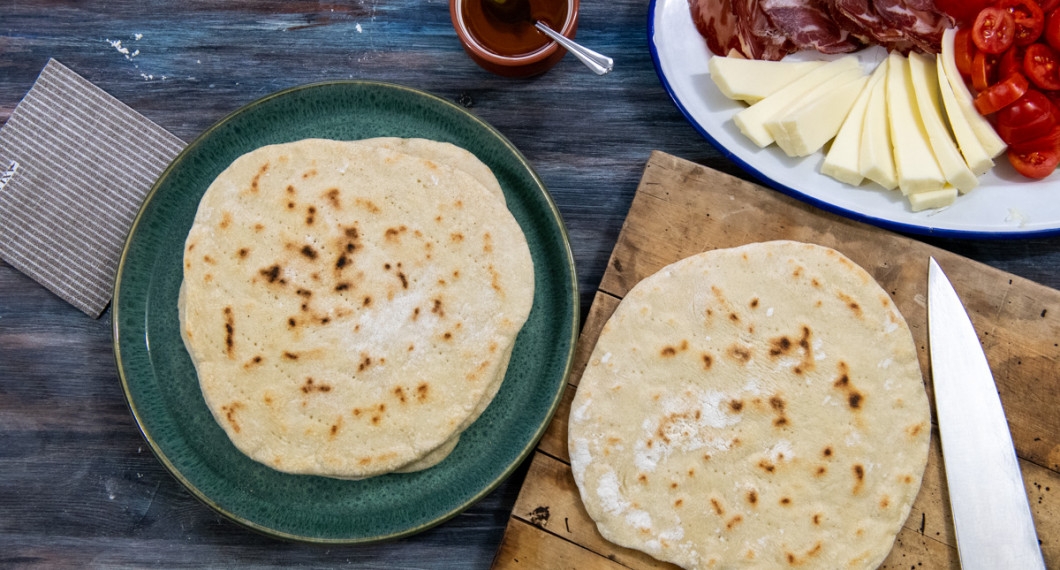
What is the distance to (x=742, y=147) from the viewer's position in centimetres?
193

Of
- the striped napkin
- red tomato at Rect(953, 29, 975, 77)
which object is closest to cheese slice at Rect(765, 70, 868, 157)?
red tomato at Rect(953, 29, 975, 77)

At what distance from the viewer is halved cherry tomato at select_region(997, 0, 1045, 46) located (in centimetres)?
181

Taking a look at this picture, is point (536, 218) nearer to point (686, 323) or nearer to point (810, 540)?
point (686, 323)

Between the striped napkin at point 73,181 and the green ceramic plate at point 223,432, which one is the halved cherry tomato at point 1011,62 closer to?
the green ceramic plate at point 223,432

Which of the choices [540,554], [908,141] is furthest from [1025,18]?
[540,554]

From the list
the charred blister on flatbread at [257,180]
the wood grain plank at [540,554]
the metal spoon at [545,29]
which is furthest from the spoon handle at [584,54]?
the wood grain plank at [540,554]

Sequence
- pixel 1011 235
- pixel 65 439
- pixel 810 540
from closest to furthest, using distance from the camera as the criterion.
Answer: pixel 810 540, pixel 1011 235, pixel 65 439

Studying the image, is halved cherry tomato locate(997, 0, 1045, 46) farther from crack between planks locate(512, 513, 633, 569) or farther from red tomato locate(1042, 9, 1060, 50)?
crack between planks locate(512, 513, 633, 569)

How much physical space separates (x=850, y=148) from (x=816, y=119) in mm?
131

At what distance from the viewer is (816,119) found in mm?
1844

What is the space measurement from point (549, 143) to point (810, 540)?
135cm

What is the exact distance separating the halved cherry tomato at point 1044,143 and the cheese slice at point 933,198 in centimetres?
23

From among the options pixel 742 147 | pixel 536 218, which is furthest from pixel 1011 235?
pixel 536 218

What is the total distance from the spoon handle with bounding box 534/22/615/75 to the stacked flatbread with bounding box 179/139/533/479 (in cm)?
48
